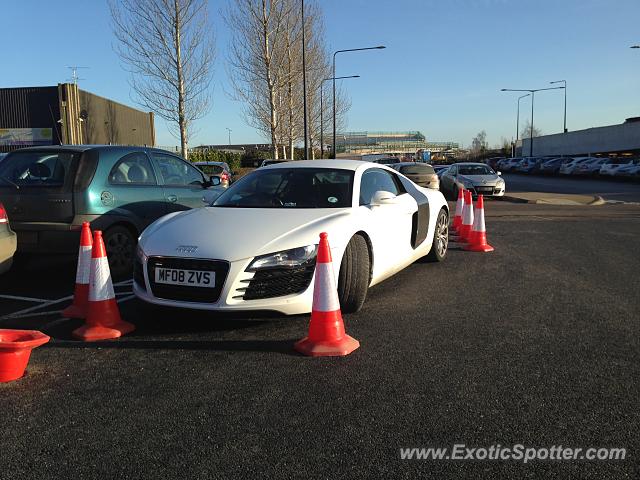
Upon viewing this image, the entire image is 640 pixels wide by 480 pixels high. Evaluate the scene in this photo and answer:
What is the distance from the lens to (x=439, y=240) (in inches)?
283

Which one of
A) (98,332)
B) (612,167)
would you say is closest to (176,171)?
(98,332)

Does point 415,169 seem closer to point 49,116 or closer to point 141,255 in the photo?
point 141,255

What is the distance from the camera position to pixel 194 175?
25.8 feet

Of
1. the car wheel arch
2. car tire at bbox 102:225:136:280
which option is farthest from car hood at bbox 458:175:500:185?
the car wheel arch

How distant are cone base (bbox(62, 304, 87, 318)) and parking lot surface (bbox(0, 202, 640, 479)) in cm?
10

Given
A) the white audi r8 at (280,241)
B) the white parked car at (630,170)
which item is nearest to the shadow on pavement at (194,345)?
the white audi r8 at (280,241)

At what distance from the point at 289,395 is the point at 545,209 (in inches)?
547

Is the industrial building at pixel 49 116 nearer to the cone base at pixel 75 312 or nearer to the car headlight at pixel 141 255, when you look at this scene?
the cone base at pixel 75 312

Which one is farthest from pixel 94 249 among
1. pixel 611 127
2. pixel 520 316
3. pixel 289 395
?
pixel 611 127

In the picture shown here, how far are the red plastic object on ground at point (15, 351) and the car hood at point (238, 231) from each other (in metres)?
1.10

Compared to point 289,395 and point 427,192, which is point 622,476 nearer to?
point 289,395

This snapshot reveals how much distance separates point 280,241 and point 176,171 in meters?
3.82

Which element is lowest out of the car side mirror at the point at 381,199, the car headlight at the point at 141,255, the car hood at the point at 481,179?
the car headlight at the point at 141,255

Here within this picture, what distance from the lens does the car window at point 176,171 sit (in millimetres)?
7248
